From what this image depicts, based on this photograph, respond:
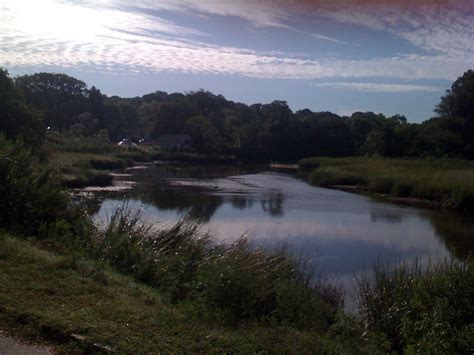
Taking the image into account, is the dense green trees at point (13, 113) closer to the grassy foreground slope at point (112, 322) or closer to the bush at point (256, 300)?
the bush at point (256, 300)

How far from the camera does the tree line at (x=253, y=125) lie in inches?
2557

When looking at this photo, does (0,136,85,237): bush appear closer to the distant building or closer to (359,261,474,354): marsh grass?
(359,261,474,354): marsh grass

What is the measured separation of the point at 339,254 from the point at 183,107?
84843mm

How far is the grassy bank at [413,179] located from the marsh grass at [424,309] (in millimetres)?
24263

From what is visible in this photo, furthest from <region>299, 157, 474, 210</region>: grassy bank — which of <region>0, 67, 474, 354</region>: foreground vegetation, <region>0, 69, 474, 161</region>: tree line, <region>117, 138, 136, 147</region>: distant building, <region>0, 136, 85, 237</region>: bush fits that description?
<region>117, 138, 136, 147</region>: distant building

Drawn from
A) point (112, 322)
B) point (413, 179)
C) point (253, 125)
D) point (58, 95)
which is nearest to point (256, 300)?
point (112, 322)

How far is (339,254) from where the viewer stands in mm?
19125

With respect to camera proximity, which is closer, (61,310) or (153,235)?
(61,310)

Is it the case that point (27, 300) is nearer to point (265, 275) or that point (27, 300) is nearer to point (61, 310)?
point (61, 310)

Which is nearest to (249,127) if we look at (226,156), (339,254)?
(226,156)

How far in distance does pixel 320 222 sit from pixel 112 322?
20442 mm

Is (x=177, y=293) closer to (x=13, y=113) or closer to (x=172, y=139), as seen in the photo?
(x=13, y=113)

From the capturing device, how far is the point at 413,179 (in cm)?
4156

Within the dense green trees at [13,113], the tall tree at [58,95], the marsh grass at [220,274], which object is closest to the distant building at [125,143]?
the tall tree at [58,95]
